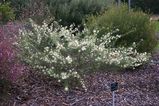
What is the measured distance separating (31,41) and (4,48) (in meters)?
1.40

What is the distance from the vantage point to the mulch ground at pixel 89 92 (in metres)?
6.10

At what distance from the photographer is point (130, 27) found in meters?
8.88

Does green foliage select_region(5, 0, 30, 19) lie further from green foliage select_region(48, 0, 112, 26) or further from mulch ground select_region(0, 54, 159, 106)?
mulch ground select_region(0, 54, 159, 106)

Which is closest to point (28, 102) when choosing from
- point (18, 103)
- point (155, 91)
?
point (18, 103)

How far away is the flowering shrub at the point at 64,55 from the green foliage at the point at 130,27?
1.47 metres

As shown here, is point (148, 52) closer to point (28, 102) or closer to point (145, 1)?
point (28, 102)

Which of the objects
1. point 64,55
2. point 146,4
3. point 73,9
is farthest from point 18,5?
point 64,55

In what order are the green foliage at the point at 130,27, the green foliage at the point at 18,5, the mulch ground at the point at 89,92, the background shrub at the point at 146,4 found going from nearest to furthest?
the mulch ground at the point at 89,92 < the green foliage at the point at 130,27 < the green foliage at the point at 18,5 < the background shrub at the point at 146,4

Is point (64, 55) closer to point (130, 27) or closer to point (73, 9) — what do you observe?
point (130, 27)

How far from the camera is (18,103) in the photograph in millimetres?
6078

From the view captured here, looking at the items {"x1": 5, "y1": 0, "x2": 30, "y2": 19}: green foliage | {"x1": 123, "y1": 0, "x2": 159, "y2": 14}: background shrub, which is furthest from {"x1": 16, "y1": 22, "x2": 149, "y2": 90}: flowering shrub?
{"x1": 123, "y1": 0, "x2": 159, "y2": 14}: background shrub

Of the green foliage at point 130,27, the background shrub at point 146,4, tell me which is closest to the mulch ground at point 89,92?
the green foliage at point 130,27

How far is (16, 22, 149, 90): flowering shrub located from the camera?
645cm

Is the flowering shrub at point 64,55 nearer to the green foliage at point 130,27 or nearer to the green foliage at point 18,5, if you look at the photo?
the green foliage at point 130,27
